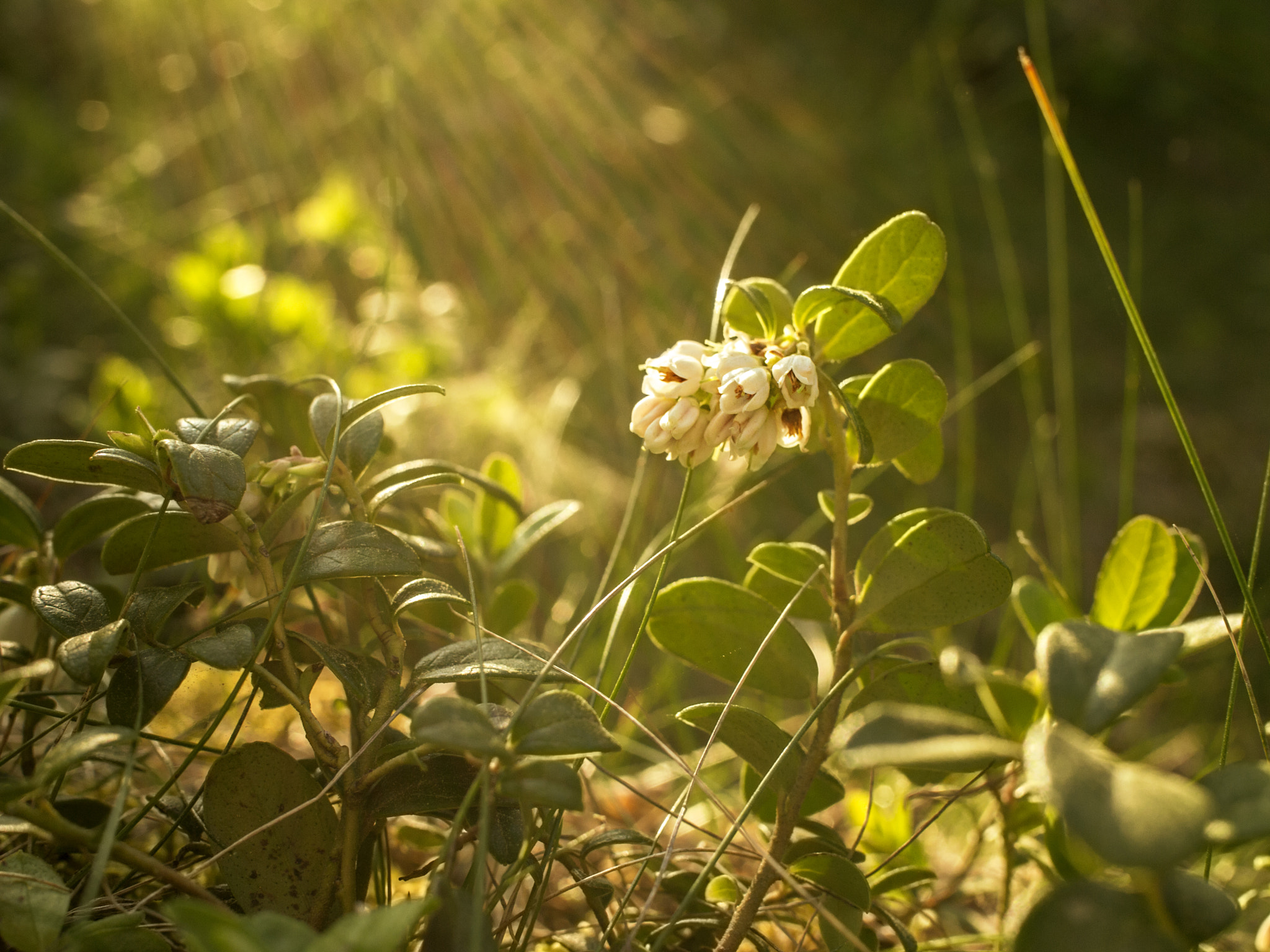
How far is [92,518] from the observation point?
2.18ft

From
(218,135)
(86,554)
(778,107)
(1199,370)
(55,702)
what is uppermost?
(218,135)

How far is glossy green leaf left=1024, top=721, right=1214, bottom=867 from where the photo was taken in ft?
1.08

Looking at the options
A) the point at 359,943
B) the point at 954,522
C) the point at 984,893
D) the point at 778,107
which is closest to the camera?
the point at 359,943

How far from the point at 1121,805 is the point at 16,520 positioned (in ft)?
2.29

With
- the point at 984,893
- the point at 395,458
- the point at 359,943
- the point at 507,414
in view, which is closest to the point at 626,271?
the point at 507,414

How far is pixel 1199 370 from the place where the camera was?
7.07ft

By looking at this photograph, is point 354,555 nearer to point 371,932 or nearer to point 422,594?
point 422,594

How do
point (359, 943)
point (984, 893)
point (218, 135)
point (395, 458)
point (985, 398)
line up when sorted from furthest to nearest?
point (218, 135), point (985, 398), point (395, 458), point (984, 893), point (359, 943)

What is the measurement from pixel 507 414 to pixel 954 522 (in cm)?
107

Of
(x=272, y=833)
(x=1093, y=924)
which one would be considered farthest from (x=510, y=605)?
(x=1093, y=924)

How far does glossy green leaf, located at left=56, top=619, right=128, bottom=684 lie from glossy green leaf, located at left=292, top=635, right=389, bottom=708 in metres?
0.11

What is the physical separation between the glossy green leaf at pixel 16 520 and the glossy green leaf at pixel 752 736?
1.58ft

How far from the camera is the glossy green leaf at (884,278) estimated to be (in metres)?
0.59

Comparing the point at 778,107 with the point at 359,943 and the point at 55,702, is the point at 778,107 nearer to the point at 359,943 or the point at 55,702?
the point at 55,702
